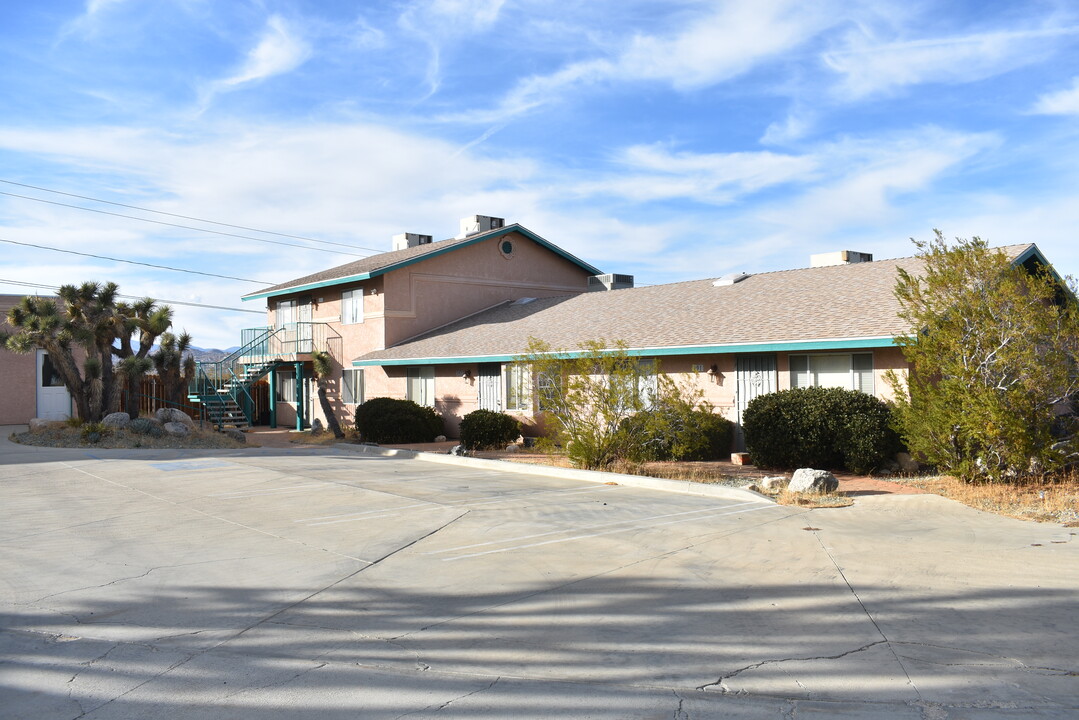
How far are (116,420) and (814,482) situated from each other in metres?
19.9

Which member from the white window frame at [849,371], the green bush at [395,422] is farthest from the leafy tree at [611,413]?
the green bush at [395,422]

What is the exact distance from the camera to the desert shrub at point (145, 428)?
23688 mm

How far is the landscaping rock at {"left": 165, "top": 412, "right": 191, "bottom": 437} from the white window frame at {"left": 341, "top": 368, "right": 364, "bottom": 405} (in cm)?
648

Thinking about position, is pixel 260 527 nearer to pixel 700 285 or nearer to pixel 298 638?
pixel 298 638

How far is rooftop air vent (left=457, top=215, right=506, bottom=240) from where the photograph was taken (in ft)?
106

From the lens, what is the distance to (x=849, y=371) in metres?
17.2

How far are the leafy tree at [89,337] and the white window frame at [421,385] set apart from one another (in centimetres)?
812

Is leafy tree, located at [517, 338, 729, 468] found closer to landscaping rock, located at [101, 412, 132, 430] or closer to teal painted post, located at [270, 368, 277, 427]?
landscaping rock, located at [101, 412, 132, 430]

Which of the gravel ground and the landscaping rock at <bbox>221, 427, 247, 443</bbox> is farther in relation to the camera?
the landscaping rock at <bbox>221, 427, 247, 443</bbox>

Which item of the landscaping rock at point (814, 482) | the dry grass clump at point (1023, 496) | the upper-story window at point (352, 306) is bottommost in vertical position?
the dry grass clump at point (1023, 496)

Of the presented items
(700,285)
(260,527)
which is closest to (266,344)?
(700,285)

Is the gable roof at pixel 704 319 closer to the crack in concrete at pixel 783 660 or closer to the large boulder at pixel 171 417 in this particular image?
the large boulder at pixel 171 417

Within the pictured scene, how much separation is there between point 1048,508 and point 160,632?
1112cm

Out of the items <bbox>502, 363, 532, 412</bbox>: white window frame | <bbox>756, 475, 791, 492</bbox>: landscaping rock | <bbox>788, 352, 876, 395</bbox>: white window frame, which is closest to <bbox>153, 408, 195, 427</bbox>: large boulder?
<bbox>502, 363, 532, 412</bbox>: white window frame
